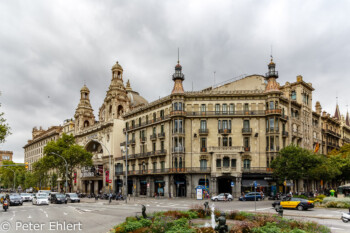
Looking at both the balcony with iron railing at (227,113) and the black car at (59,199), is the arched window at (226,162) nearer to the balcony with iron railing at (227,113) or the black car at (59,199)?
the balcony with iron railing at (227,113)

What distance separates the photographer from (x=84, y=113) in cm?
9338

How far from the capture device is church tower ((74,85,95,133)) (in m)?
93.1

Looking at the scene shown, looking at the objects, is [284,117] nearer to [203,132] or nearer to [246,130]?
[246,130]

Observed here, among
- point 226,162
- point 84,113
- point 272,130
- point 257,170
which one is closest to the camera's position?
point 226,162

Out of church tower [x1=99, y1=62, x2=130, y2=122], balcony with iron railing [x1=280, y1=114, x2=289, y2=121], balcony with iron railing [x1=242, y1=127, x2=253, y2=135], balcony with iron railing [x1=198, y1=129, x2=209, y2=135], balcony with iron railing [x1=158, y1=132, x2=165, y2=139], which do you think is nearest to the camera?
balcony with iron railing [x1=242, y1=127, x2=253, y2=135]

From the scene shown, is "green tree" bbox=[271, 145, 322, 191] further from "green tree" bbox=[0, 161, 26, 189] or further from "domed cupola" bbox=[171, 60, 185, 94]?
"green tree" bbox=[0, 161, 26, 189]

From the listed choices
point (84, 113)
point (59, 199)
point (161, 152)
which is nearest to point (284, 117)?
point (161, 152)

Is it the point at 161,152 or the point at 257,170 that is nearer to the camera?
the point at 257,170

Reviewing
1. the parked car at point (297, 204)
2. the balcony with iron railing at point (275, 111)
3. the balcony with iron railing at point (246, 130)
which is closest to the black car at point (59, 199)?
the parked car at point (297, 204)

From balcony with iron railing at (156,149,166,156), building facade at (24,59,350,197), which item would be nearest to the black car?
building facade at (24,59,350,197)

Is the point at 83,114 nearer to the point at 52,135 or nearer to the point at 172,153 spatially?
the point at 52,135

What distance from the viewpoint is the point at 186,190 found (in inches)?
2276

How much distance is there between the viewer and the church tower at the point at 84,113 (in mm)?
93062

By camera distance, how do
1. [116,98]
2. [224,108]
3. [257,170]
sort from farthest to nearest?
1. [116,98]
2. [224,108]
3. [257,170]
